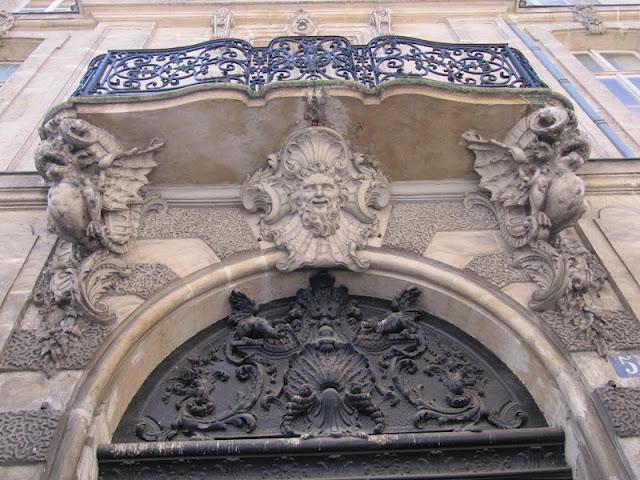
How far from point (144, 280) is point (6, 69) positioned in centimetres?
575

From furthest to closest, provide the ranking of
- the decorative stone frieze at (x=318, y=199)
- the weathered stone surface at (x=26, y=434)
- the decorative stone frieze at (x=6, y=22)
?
1. the decorative stone frieze at (x=6, y=22)
2. the decorative stone frieze at (x=318, y=199)
3. the weathered stone surface at (x=26, y=434)

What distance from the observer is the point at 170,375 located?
4844 mm

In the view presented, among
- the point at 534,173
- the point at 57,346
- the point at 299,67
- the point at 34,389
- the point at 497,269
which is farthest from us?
the point at 299,67

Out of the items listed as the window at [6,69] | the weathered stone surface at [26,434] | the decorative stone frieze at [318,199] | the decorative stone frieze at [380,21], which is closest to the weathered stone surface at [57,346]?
the weathered stone surface at [26,434]

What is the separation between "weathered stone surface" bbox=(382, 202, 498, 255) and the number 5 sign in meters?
1.59

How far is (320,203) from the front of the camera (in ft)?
17.4

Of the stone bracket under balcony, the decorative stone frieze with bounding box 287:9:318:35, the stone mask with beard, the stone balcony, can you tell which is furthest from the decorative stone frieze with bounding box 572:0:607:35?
the stone mask with beard

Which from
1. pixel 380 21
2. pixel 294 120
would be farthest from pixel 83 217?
pixel 380 21

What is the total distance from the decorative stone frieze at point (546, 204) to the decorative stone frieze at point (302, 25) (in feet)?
15.6

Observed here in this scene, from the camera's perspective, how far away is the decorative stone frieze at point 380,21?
9375mm

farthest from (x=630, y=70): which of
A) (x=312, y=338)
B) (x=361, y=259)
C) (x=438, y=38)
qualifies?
(x=312, y=338)

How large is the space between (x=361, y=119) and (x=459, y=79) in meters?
1.18

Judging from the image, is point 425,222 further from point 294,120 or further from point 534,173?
point 294,120

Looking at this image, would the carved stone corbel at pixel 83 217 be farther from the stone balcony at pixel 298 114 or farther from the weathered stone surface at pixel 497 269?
the weathered stone surface at pixel 497 269
